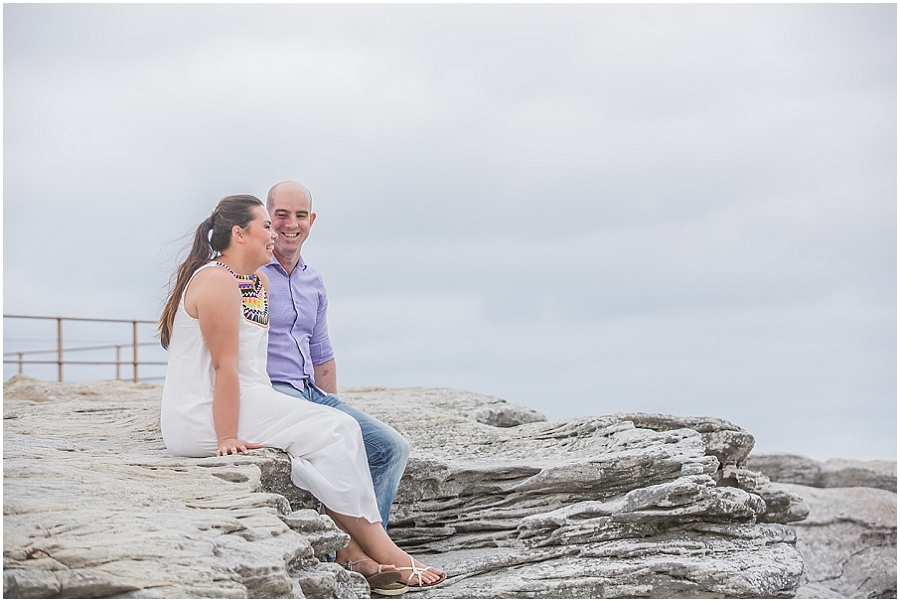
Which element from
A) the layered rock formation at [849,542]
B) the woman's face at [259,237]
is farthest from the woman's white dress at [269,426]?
the layered rock formation at [849,542]

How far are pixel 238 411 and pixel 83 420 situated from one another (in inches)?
112

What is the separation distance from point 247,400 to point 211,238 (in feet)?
3.04

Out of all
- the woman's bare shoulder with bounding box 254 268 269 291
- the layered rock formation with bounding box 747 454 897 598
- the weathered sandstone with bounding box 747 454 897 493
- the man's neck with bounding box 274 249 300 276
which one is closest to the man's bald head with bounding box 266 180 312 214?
the man's neck with bounding box 274 249 300 276

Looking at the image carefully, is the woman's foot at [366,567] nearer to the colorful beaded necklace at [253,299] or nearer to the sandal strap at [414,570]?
the sandal strap at [414,570]

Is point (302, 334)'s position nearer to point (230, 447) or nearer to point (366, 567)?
point (230, 447)

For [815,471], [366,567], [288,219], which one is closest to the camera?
[366,567]

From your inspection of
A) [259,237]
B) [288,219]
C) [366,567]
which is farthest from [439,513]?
Result: [259,237]

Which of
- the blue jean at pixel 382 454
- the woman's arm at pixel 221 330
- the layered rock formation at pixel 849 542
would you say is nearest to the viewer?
the woman's arm at pixel 221 330

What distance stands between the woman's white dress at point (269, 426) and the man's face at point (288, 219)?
74 cm

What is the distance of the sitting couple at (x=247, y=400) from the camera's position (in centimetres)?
471

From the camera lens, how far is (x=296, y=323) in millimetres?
5535

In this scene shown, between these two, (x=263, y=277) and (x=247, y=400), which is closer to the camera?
(x=247, y=400)

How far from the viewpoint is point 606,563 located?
5.43m

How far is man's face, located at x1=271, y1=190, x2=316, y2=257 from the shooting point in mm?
5504
